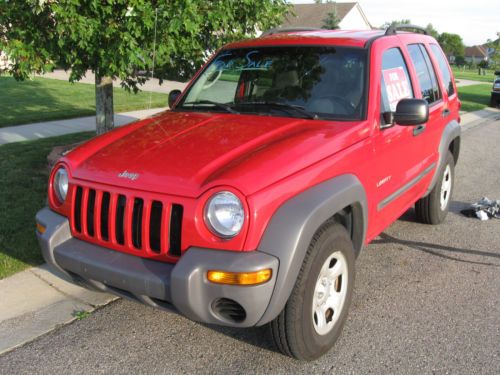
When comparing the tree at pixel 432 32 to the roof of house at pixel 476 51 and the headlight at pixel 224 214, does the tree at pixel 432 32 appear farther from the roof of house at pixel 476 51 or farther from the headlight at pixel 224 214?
the roof of house at pixel 476 51

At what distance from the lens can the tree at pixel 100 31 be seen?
5258 millimetres

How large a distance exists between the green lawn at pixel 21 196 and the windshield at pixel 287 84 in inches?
71.2

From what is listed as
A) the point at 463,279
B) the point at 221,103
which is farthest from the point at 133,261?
the point at 463,279

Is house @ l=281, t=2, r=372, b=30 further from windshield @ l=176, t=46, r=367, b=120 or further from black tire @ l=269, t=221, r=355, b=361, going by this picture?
black tire @ l=269, t=221, r=355, b=361

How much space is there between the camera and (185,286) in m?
2.54

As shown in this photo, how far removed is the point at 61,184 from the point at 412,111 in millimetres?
2326

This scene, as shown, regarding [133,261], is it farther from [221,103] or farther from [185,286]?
[221,103]

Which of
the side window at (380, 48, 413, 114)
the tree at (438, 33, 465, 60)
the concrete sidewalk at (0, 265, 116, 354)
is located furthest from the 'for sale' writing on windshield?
the tree at (438, 33, 465, 60)

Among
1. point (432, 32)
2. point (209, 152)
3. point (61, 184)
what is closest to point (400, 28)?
point (209, 152)

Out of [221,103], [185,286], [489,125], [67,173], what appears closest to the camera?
[185,286]

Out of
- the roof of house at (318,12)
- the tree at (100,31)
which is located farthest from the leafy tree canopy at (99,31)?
the roof of house at (318,12)

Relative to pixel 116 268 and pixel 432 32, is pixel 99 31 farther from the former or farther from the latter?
pixel 432 32

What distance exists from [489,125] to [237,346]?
1262 cm

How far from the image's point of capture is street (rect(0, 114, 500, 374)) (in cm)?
305
